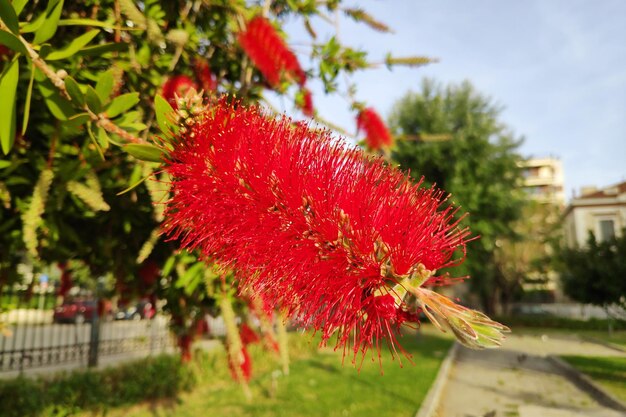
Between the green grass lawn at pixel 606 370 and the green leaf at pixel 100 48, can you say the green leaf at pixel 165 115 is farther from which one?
the green grass lawn at pixel 606 370

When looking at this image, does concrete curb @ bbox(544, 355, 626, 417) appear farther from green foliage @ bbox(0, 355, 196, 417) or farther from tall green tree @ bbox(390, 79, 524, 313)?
green foliage @ bbox(0, 355, 196, 417)

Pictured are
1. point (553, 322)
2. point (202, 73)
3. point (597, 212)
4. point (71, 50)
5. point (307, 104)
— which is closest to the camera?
point (71, 50)

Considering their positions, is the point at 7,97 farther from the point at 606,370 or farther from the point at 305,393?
the point at 606,370

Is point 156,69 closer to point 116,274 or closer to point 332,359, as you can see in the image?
point 116,274

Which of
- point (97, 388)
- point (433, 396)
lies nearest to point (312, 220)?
point (97, 388)

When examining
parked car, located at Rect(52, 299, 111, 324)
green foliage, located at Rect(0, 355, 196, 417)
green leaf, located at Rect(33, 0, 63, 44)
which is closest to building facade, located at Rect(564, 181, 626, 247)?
green foliage, located at Rect(0, 355, 196, 417)
